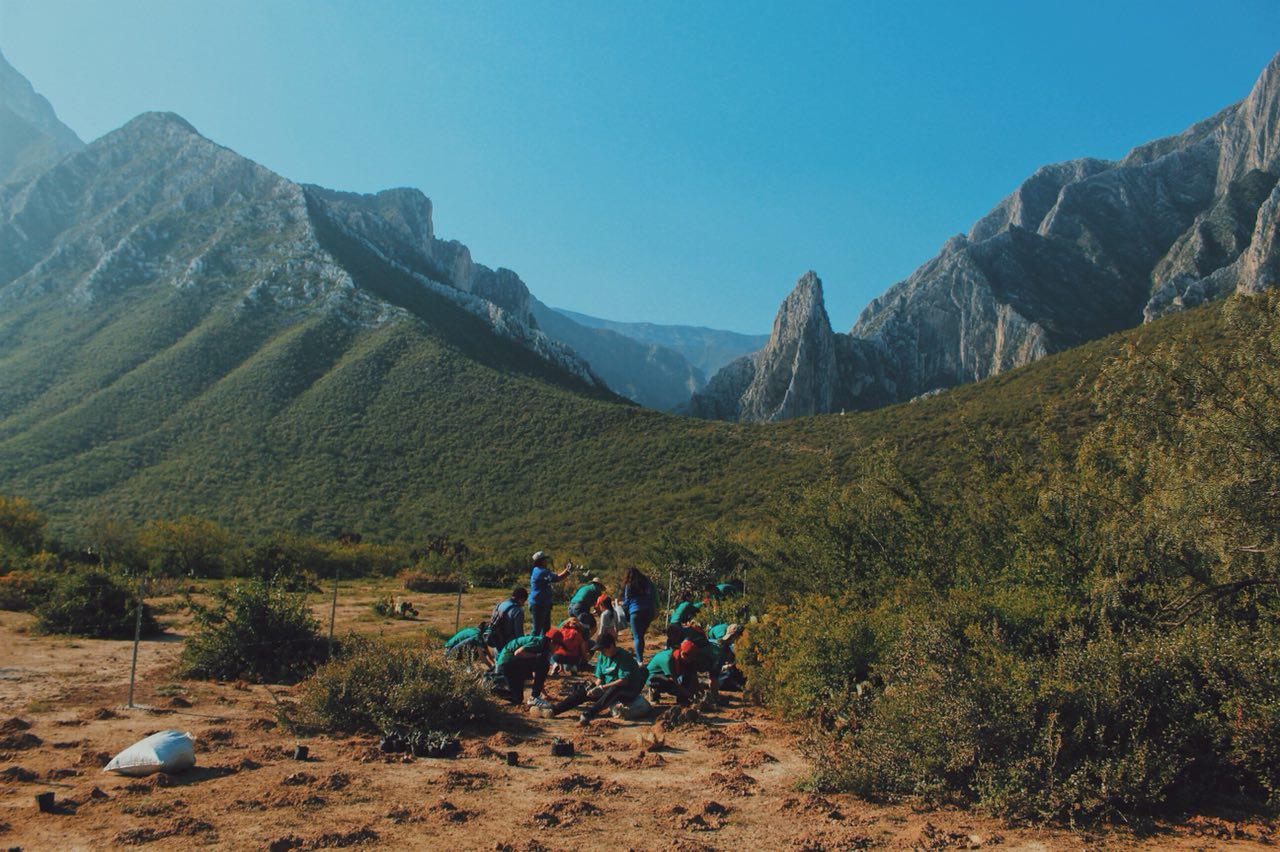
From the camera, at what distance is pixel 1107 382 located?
28.3ft

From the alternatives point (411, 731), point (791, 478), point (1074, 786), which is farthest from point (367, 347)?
point (1074, 786)

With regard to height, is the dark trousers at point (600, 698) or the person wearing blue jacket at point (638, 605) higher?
the person wearing blue jacket at point (638, 605)

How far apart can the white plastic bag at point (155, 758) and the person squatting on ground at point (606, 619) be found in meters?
3.81

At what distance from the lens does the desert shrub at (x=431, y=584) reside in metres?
21.8

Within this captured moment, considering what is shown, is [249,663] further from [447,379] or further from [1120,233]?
[1120,233]

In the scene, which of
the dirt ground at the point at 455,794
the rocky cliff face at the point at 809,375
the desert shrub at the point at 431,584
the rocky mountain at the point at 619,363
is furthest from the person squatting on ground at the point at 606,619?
A: the rocky mountain at the point at 619,363

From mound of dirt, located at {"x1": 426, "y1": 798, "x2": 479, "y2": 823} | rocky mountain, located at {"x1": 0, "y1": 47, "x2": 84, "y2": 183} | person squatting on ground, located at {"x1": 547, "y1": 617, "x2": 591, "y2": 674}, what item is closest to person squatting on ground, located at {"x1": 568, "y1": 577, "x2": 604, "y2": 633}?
person squatting on ground, located at {"x1": 547, "y1": 617, "x2": 591, "y2": 674}

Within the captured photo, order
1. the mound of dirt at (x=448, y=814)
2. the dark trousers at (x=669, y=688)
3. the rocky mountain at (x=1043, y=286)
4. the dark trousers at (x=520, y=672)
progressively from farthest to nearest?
1. the rocky mountain at (x=1043, y=286)
2. the dark trousers at (x=669, y=688)
3. the dark trousers at (x=520, y=672)
4. the mound of dirt at (x=448, y=814)

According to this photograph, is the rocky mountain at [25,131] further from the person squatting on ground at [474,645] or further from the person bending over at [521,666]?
the person bending over at [521,666]

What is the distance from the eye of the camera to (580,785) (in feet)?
18.2

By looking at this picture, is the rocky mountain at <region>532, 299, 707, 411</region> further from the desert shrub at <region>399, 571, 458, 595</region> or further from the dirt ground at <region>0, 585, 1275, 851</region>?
the dirt ground at <region>0, 585, 1275, 851</region>

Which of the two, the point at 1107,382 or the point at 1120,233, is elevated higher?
the point at 1120,233

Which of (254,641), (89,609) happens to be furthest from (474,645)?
(89,609)

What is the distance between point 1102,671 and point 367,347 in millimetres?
53685
